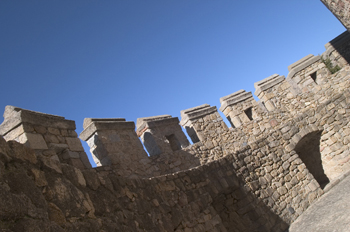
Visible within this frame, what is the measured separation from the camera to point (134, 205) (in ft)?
13.3

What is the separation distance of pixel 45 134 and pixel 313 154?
7940 millimetres

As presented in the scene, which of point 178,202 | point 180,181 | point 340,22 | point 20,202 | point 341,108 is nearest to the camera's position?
point 20,202

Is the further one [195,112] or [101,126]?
[195,112]

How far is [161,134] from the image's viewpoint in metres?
8.70

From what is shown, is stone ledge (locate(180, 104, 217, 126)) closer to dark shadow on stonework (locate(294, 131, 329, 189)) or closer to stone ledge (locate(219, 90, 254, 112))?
stone ledge (locate(219, 90, 254, 112))

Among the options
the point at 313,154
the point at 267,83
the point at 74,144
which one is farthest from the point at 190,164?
the point at 267,83

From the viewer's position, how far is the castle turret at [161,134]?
8500 mm

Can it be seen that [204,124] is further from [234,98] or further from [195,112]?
[234,98]

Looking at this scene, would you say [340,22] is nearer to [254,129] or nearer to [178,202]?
[254,129]

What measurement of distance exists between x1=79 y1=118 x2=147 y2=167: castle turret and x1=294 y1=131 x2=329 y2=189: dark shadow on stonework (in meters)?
4.99

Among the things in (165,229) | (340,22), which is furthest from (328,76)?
(165,229)

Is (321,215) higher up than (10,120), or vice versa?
(10,120)

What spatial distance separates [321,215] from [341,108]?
438 centimetres

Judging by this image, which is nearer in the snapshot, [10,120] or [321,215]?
[10,120]
